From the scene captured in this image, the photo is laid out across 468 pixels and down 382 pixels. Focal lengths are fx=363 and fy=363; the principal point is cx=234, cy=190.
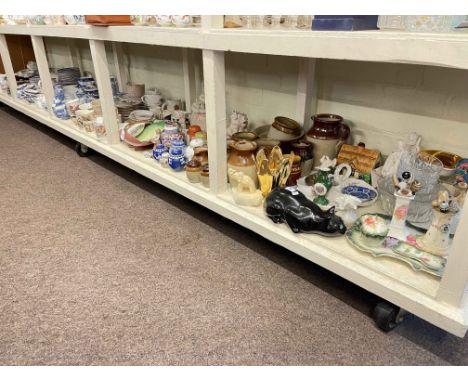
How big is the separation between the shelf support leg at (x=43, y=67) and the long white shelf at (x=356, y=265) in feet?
3.26

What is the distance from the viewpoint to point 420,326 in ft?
2.40

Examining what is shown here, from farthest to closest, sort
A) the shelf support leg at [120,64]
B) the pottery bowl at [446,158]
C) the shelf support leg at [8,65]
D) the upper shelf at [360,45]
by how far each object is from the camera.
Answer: the shelf support leg at [8,65] → the shelf support leg at [120,64] → the pottery bowl at [446,158] → the upper shelf at [360,45]

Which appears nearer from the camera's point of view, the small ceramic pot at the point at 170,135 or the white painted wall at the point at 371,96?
the white painted wall at the point at 371,96

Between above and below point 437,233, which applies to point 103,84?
above

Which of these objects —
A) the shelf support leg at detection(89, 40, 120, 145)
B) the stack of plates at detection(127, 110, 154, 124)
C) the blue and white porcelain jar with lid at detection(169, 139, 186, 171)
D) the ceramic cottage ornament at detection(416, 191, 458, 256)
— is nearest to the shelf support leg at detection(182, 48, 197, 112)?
the stack of plates at detection(127, 110, 154, 124)

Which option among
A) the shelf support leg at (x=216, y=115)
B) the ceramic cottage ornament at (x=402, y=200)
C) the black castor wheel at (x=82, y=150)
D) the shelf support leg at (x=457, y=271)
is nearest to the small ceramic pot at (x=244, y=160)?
the shelf support leg at (x=216, y=115)

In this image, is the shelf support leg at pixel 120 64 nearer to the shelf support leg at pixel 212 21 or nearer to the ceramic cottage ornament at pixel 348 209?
the shelf support leg at pixel 212 21

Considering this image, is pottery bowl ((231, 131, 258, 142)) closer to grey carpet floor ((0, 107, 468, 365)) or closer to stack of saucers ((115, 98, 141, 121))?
grey carpet floor ((0, 107, 468, 365))

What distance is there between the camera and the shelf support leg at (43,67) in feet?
5.35

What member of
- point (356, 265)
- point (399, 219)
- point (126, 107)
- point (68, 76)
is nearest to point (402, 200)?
point (399, 219)

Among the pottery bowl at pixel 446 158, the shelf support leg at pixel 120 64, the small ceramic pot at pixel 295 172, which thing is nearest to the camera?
the pottery bowl at pixel 446 158

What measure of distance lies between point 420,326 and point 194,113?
975 mm
